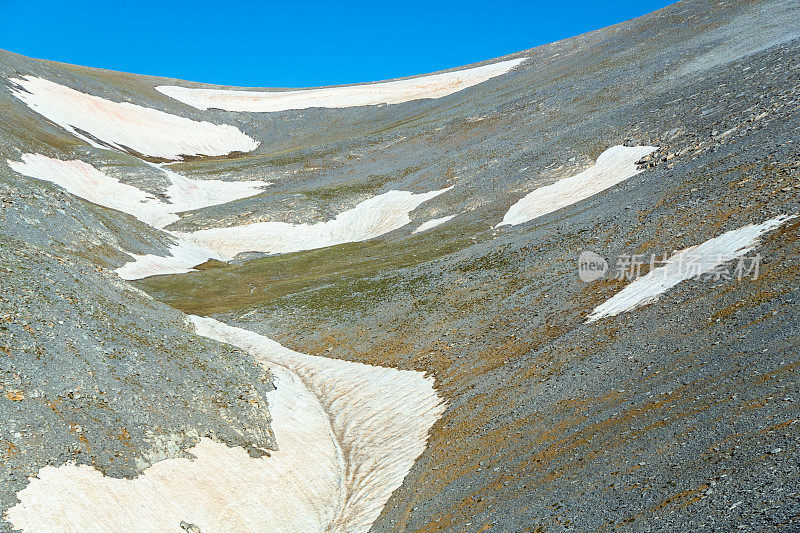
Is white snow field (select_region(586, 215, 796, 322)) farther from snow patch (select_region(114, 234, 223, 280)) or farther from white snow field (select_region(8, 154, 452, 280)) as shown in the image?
snow patch (select_region(114, 234, 223, 280))

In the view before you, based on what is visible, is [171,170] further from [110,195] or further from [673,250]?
[673,250]

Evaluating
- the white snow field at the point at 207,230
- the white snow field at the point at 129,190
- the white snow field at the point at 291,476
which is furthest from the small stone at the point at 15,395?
the white snow field at the point at 129,190

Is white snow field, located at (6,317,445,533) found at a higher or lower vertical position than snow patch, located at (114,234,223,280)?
lower

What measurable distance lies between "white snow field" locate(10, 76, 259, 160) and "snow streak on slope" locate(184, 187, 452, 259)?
121 ft

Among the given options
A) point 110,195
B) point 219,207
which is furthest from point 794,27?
point 110,195

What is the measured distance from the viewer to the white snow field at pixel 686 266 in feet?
100

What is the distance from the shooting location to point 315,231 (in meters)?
71.1

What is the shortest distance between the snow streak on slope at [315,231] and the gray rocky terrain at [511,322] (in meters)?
1.65

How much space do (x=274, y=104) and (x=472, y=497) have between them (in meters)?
124

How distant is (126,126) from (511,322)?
9159 centimetres

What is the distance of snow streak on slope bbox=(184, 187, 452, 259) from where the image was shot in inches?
2704

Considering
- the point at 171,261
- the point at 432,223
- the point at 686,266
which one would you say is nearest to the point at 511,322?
the point at 686,266

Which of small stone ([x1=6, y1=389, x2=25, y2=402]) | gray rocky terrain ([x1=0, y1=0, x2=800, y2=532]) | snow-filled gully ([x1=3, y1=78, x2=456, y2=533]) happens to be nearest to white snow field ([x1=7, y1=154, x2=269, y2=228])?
gray rocky terrain ([x1=0, y1=0, x2=800, y2=532])

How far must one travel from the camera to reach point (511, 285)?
40312mm
